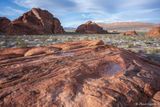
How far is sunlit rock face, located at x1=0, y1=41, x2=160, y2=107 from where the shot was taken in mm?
4219

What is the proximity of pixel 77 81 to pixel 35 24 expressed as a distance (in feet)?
153

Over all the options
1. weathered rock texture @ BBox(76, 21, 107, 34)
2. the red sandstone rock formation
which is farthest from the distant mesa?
weathered rock texture @ BBox(76, 21, 107, 34)

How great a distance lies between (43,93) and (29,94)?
0.23 m

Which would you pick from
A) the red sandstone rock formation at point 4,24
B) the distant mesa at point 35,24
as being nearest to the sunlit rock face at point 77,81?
the distant mesa at point 35,24

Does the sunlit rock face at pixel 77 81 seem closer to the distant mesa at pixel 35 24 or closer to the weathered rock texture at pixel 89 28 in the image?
the distant mesa at pixel 35 24

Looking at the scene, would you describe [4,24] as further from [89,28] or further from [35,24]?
[89,28]

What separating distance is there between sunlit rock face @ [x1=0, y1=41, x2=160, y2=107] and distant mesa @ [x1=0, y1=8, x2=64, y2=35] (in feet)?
126

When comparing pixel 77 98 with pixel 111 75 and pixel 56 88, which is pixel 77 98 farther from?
pixel 111 75

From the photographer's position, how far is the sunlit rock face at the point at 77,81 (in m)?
4.22

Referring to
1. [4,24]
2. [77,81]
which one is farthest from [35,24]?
[77,81]

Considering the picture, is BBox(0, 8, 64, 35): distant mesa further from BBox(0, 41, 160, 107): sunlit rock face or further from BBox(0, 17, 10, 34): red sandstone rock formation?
BBox(0, 41, 160, 107): sunlit rock face

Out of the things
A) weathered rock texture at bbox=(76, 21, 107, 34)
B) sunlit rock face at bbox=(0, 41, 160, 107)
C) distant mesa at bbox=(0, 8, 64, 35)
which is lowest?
weathered rock texture at bbox=(76, 21, 107, 34)

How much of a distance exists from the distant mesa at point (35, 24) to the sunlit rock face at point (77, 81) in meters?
38.4

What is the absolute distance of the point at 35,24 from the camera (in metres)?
50.4
